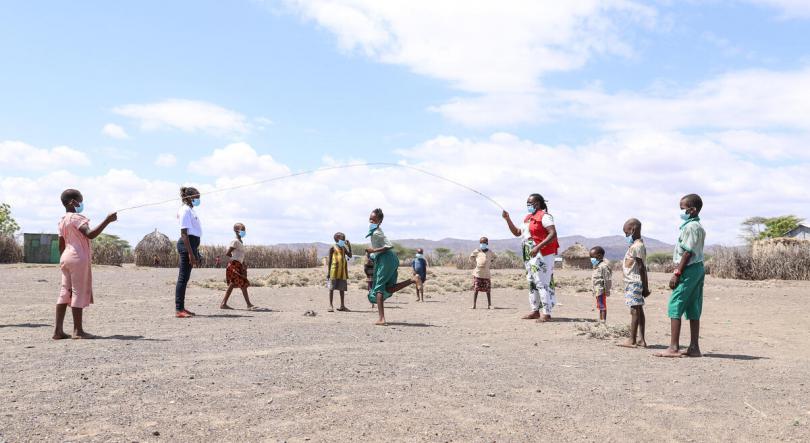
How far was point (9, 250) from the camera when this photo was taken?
35406 mm

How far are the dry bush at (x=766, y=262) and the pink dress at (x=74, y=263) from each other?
2720cm

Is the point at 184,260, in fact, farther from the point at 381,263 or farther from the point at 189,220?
the point at 381,263

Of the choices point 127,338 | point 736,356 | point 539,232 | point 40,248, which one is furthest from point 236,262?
point 40,248

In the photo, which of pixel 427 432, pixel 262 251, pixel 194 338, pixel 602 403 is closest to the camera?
pixel 427 432

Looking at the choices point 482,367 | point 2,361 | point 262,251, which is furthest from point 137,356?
point 262,251

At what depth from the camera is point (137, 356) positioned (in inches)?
287

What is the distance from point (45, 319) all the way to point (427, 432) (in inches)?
356

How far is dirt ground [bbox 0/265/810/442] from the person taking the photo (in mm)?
4727

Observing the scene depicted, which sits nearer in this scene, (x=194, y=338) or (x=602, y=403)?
(x=602, y=403)

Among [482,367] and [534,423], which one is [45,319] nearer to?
[482,367]

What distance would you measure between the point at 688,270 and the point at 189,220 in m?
7.75

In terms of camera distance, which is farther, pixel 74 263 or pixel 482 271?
pixel 482 271

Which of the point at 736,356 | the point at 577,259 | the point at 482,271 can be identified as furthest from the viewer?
the point at 577,259

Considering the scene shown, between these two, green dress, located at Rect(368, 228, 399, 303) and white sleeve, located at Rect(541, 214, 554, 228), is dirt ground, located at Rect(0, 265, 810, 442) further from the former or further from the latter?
white sleeve, located at Rect(541, 214, 554, 228)
